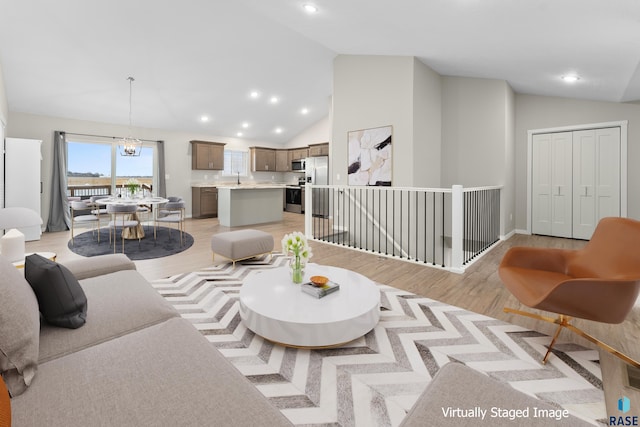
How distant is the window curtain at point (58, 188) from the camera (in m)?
6.42

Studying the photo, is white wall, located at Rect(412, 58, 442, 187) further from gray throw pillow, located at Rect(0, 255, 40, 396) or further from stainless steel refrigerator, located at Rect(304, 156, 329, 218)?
gray throw pillow, located at Rect(0, 255, 40, 396)

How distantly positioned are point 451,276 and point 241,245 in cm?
247

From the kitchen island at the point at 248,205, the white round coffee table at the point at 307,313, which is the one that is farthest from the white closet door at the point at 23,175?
the white round coffee table at the point at 307,313

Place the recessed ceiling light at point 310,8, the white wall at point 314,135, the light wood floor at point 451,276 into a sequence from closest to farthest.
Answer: the light wood floor at point 451,276, the recessed ceiling light at point 310,8, the white wall at point 314,135

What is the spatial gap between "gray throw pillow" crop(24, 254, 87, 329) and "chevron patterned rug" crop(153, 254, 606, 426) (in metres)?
0.85

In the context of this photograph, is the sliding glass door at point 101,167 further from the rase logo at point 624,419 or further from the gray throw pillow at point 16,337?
the rase logo at point 624,419

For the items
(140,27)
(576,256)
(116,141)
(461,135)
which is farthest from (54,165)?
(576,256)

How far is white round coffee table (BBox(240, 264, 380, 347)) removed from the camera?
76.9 inches

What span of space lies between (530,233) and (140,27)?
24.3ft

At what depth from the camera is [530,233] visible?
6020mm

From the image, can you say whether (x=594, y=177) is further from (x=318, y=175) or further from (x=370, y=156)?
(x=318, y=175)

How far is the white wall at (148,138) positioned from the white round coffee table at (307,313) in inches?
259

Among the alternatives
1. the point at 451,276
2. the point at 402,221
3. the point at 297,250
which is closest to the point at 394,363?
the point at 297,250

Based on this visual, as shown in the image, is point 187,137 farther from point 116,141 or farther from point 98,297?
point 98,297
